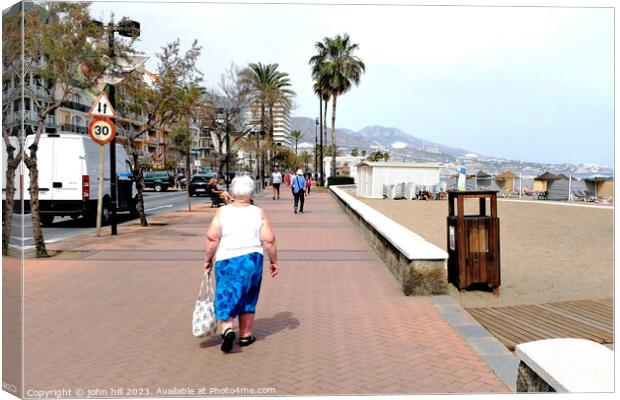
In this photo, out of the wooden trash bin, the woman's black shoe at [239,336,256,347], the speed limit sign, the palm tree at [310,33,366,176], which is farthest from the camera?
the palm tree at [310,33,366,176]

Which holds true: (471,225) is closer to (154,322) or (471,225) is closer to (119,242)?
(154,322)

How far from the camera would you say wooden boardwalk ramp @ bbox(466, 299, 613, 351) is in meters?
5.40

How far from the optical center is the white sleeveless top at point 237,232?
4.58m

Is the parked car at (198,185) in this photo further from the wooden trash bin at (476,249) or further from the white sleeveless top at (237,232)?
the white sleeveless top at (237,232)

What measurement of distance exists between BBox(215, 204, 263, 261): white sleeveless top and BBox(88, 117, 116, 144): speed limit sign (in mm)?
7928

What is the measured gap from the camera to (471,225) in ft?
23.2

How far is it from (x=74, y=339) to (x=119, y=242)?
745 cm

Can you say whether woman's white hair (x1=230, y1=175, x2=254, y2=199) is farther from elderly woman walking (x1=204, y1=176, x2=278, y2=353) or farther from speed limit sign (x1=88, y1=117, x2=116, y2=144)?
speed limit sign (x1=88, y1=117, x2=116, y2=144)

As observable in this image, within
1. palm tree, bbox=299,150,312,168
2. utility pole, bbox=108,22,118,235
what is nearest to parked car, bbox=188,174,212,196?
utility pole, bbox=108,22,118,235

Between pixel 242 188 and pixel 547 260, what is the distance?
23.5 ft

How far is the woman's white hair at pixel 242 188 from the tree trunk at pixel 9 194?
1541mm

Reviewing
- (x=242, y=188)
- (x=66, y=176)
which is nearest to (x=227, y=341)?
(x=242, y=188)

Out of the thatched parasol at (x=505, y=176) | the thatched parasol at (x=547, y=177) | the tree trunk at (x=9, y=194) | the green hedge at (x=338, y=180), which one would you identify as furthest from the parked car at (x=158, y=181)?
the tree trunk at (x=9, y=194)

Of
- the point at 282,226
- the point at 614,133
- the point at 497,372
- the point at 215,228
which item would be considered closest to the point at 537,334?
the point at 497,372
